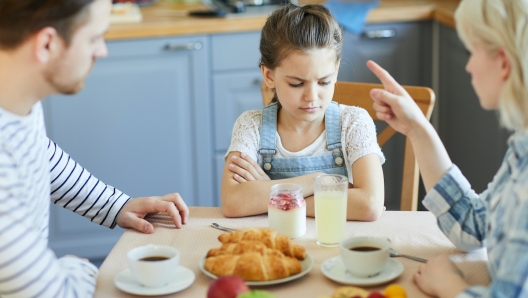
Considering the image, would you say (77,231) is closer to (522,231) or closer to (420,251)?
(420,251)

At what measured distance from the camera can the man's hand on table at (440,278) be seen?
1090 millimetres

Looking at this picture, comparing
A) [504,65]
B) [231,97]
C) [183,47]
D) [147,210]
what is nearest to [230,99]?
[231,97]

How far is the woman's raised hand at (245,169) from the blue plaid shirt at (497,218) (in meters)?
0.48

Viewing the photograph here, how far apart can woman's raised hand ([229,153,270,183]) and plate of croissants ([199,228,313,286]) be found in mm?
420

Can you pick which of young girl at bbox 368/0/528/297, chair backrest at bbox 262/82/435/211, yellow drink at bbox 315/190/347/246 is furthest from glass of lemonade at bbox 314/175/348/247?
chair backrest at bbox 262/82/435/211

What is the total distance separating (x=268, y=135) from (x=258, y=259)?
2.15 ft

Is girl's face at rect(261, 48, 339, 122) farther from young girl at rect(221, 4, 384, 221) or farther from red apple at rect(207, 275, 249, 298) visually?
red apple at rect(207, 275, 249, 298)

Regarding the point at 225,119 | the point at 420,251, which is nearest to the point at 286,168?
the point at 420,251

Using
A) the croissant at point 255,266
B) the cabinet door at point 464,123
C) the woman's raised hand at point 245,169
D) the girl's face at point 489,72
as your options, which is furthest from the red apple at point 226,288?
the cabinet door at point 464,123

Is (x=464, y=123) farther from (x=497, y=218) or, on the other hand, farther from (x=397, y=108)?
(x=497, y=218)

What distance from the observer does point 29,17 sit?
107 centimetres

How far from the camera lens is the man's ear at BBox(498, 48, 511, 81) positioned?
1.04m

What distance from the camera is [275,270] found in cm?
115

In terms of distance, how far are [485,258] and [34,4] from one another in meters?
0.86
